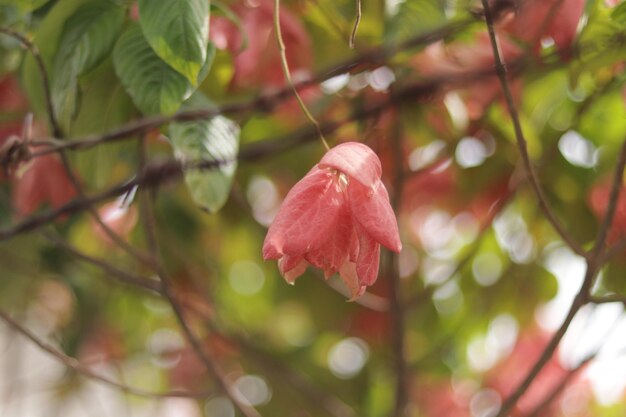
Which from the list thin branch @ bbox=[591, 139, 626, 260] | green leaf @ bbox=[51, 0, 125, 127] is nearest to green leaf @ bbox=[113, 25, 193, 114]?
green leaf @ bbox=[51, 0, 125, 127]

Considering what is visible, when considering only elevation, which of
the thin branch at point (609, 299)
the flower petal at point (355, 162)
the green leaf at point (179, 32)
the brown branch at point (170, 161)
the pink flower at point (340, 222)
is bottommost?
the thin branch at point (609, 299)

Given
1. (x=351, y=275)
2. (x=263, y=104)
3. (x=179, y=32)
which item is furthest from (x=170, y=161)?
(x=351, y=275)

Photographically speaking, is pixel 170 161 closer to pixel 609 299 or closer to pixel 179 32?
pixel 179 32

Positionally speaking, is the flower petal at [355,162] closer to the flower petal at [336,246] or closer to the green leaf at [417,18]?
the flower petal at [336,246]

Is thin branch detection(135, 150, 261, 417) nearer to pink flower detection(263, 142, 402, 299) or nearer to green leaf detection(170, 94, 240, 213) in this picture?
green leaf detection(170, 94, 240, 213)

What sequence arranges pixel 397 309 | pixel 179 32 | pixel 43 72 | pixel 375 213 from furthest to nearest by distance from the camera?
1. pixel 397 309
2. pixel 43 72
3. pixel 179 32
4. pixel 375 213

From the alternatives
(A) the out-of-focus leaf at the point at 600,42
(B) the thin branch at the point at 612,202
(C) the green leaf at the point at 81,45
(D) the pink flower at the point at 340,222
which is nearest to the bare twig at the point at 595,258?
(B) the thin branch at the point at 612,202

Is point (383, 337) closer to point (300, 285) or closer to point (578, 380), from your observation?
point (300, 285)

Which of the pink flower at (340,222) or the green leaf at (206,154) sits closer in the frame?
the pink flower at (340,222)
